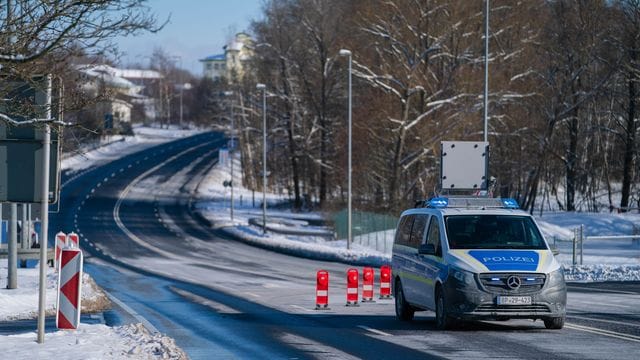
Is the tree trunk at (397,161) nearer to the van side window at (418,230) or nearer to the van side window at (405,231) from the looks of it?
the van side window at (405,231)

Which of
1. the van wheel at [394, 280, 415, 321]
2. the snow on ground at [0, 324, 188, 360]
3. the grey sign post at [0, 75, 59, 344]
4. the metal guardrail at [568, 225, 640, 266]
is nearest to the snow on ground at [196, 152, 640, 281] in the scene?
the metal guardrail at [568, 225, 640, 266]

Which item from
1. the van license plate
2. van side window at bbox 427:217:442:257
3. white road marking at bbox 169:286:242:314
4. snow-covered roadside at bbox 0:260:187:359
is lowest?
white road marking at bbox 169:286:242:314

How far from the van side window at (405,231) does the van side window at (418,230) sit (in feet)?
0.88

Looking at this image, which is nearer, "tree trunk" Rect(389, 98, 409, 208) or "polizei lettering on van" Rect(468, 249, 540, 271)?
"polizei lettering on van" Rect(468, 249, 540, 271)

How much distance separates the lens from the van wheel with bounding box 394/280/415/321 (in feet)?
61.0

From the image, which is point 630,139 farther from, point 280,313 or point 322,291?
point 280,313

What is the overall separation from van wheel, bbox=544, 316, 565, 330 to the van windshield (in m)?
1.13

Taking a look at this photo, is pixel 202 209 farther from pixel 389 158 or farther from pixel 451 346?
pixel 451 346

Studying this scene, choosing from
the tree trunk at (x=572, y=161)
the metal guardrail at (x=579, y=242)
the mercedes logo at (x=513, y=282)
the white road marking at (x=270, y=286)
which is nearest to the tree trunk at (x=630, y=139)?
the tree trunk at (x=572, y=161)

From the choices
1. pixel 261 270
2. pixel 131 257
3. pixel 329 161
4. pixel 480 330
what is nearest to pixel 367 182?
pixel 329 161

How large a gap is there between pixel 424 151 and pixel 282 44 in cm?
2128

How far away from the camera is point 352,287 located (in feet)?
72.0

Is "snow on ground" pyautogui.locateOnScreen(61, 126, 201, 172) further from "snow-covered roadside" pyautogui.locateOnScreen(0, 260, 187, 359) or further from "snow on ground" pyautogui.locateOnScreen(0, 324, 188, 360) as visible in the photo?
"snow on ground" pyautogui.locateOnScreen(0, 324, 188, 360)

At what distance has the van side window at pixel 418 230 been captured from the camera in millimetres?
18061
